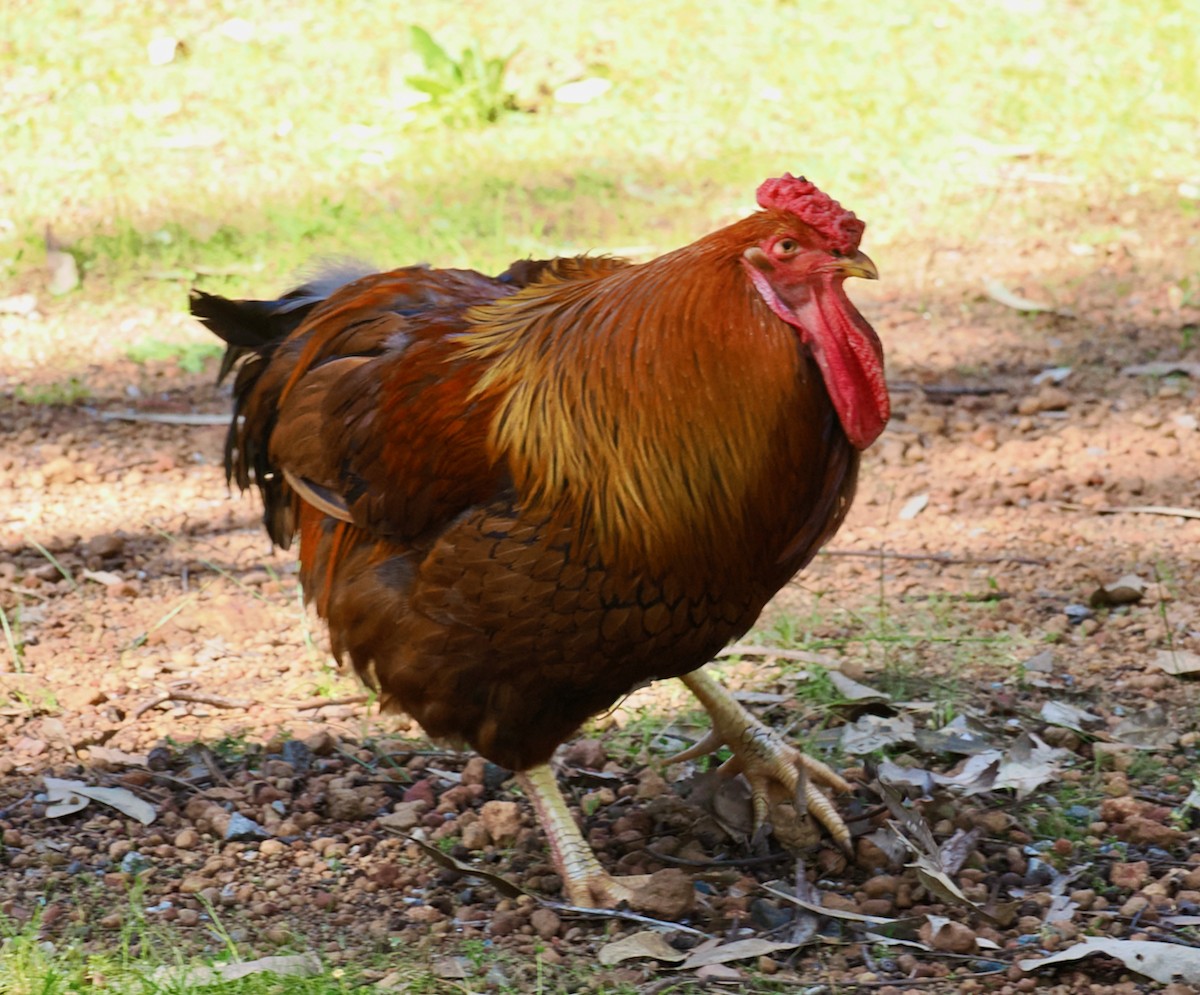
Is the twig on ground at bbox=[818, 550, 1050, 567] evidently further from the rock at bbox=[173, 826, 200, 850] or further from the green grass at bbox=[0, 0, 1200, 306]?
the green grass at bbox=[0, 0, 1200, 306]

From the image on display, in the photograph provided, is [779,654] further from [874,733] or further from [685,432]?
[685,432]

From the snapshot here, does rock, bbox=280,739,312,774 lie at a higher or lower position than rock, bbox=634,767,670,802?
lower

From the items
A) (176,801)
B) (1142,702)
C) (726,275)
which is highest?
(726,275)

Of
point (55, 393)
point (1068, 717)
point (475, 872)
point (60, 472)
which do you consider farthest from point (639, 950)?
point (55, 393)

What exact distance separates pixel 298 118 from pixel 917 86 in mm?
3645

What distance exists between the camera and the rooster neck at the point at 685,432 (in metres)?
3.38

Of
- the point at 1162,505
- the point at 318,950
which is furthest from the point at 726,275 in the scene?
the point at 1162,505

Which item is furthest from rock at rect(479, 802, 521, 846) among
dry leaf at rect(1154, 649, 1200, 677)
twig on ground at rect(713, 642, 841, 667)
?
dry leaf at rect(1154, 649, 1200, 677)

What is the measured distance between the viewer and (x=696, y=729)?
4.60 m

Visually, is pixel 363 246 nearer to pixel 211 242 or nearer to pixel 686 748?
pixel 211 242

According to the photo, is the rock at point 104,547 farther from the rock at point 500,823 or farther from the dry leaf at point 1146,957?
the dry leaf at point 1146,957

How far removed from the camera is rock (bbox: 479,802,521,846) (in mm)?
4066

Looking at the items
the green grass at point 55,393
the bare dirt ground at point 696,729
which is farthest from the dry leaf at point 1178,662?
the green grass at point 55,393

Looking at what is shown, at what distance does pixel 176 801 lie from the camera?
13.9ft
